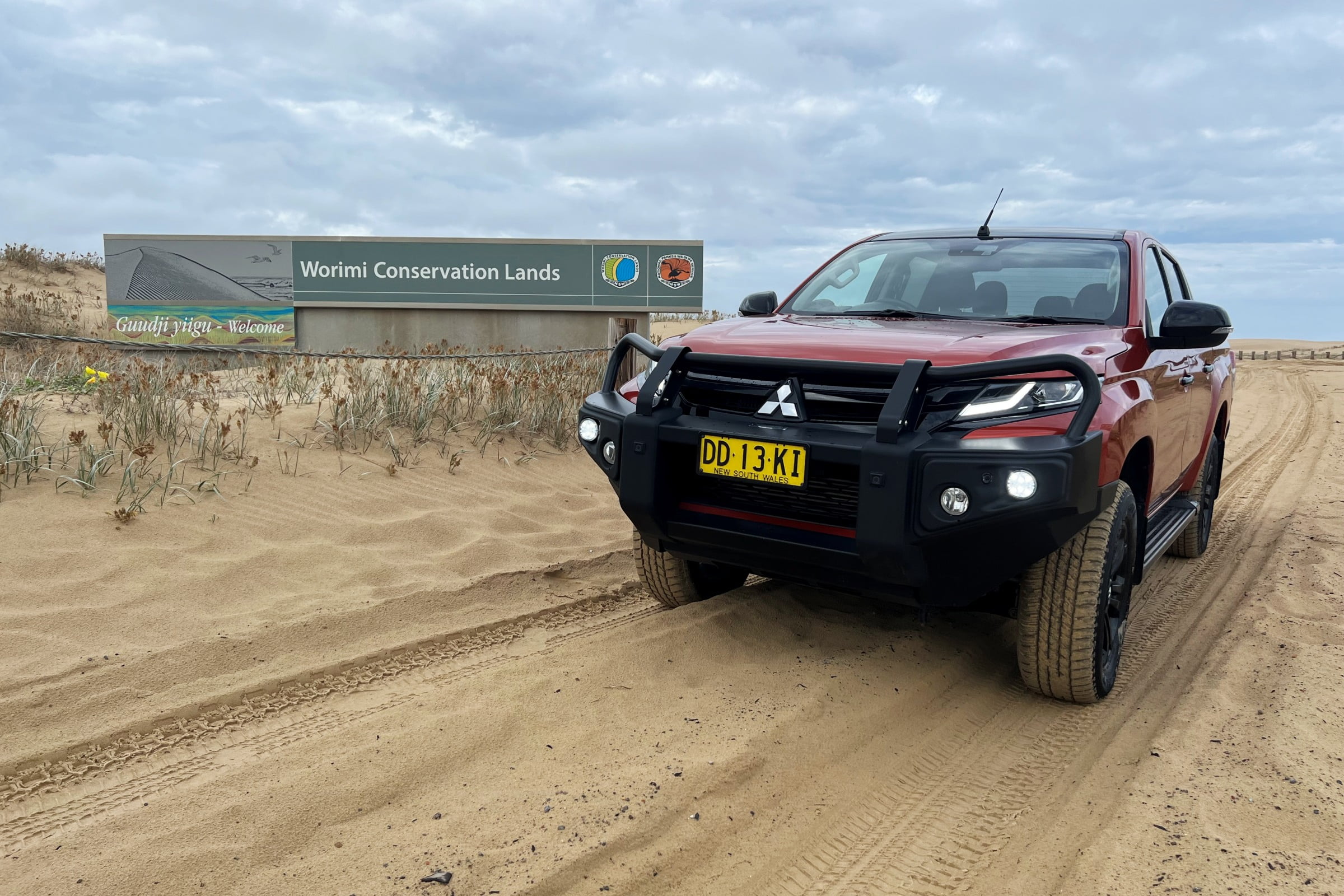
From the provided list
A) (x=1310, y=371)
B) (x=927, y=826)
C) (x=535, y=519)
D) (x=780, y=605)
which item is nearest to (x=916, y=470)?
(x=927, y=826)

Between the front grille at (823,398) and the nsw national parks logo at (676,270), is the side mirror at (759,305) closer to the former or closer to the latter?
the front grille at (823,398)

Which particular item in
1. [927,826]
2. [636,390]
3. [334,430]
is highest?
[636,390]

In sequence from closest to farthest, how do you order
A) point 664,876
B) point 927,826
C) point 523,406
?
point 664,876 → point 927,826 → point 523,406

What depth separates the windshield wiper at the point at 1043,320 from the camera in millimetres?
3873

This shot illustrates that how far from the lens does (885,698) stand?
349cm

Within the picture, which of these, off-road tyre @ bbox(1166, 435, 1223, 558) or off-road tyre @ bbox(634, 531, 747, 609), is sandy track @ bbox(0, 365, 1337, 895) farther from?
off-road tyre @ bbox(1166, 435, 1223, 558)

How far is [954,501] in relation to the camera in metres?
2.85

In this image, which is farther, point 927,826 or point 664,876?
point 927,826

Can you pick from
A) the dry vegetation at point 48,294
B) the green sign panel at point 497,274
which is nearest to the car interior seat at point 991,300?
the green sign panel at point 497,274

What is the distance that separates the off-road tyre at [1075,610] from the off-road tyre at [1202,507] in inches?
95.9

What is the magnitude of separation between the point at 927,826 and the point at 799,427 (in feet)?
4.30

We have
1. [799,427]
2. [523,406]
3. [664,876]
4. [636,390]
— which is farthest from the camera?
[523,406]

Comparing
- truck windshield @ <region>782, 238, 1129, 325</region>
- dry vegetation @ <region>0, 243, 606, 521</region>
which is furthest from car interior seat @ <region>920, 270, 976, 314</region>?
dry vegetation @ <region>0, 243, 606, 521</region>

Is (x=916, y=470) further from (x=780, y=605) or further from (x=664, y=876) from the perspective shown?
(x=780, y=605)
